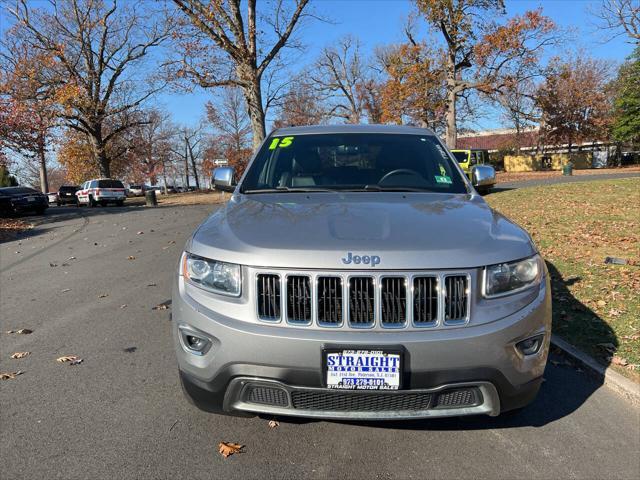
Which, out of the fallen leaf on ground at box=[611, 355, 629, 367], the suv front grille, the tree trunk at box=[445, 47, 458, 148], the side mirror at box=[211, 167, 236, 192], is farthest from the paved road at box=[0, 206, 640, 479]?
the tree trunk at box=[445, 47, 458, 148]

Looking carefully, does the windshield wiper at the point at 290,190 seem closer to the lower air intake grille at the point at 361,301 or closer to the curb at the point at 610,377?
the lower air intake grille at the point at 361,301

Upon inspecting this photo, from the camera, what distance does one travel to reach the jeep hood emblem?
230 centimetres

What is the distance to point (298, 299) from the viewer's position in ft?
7.68

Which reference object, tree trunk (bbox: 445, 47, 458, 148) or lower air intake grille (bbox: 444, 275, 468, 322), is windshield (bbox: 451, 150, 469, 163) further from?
lower air intake grille (bbox: 444, 275, 468, 322)

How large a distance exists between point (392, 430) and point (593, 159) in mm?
57692

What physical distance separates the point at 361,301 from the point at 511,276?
81 centimetres

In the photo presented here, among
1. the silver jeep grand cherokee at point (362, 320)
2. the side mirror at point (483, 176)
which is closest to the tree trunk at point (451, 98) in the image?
the side mirror at point (483, 176)

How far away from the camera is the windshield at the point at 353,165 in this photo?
144 inches

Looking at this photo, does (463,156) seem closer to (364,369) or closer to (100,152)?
(364,369)

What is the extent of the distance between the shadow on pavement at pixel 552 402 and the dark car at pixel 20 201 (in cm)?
2386

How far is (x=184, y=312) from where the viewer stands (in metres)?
2.52

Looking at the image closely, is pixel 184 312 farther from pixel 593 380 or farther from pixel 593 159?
pixel 593 159

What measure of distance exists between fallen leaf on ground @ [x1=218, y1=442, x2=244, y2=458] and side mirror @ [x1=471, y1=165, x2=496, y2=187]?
9.91 feet

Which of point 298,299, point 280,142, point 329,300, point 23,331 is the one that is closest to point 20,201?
point 23,331
